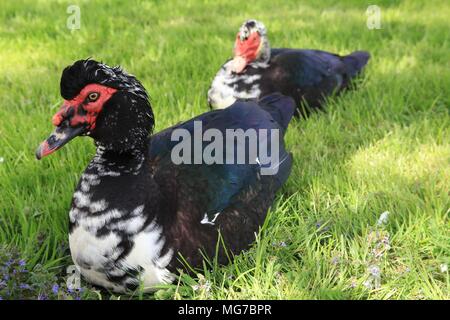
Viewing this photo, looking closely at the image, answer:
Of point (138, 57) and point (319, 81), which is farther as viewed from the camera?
point (138, 57)

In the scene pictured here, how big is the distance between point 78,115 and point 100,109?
0.09m

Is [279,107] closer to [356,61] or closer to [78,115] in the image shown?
[356,61]

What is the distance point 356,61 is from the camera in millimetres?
4707

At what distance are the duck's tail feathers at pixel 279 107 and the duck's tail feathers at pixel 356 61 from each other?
1.15 m

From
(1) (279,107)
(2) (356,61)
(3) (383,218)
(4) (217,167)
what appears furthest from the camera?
(2) (356,61)

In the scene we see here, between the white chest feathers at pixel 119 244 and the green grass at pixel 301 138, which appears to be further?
the green grass at pixel 301 138

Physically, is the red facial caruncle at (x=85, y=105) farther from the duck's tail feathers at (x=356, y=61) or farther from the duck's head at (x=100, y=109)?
the duck's tail feathers at (x=356, y=61)

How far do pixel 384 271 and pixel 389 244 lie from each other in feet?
0.60

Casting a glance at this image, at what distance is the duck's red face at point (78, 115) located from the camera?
2.27m

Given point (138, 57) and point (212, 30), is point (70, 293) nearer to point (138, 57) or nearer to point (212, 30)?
point (138, 57)

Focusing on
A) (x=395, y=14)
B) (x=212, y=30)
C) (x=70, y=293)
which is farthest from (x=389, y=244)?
(x=395, y=14)

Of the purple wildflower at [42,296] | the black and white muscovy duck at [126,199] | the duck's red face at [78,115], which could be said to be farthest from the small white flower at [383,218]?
the purple wildflower at [42,296]

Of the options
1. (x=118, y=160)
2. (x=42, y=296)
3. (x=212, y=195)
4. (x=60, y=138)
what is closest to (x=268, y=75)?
(x=212, y=195)

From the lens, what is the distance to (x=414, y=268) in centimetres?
247
